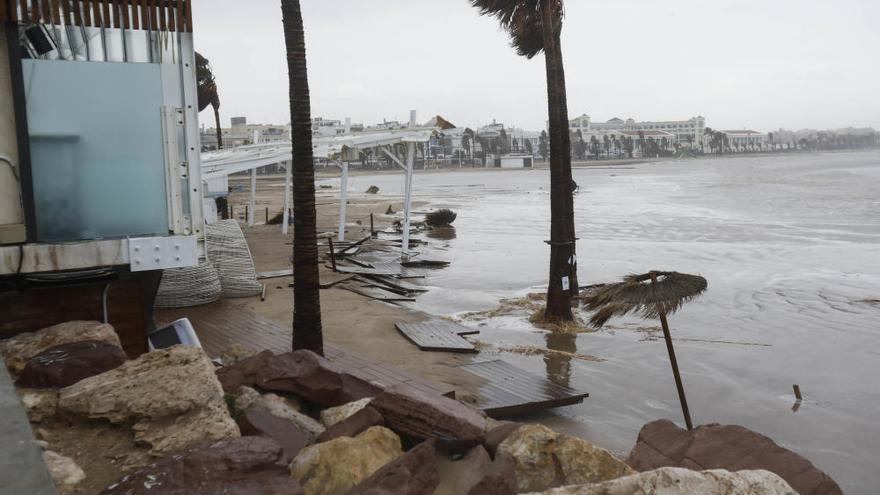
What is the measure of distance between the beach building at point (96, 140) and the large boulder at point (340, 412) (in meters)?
1.38

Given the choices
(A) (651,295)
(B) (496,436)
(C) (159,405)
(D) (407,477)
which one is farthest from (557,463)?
(A) (651,295)

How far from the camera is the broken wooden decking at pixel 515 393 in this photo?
749 centimetres

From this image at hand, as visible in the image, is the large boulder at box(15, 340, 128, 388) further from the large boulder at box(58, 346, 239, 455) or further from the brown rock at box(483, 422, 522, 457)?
the brown rock at box(483, 422, 522, 457)

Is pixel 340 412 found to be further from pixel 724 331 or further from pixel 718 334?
pixel 724 331

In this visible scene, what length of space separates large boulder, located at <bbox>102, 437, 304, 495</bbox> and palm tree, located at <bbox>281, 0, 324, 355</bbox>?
13.1 ft

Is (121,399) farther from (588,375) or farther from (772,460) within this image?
(588,375)

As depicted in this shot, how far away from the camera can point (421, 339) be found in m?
10.4

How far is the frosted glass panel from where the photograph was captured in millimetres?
4484

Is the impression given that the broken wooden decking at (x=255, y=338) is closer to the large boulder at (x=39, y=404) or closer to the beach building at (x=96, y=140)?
the beach building at (x=96, y=140)

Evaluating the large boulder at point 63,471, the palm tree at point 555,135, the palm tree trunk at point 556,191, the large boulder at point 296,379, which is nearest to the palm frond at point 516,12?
the palm tree at point 555,135

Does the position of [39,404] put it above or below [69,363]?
below

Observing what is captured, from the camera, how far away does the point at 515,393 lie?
7.91 metres

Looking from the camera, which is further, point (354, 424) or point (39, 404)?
point (354, 424)

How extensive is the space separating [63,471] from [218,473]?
0.70m
